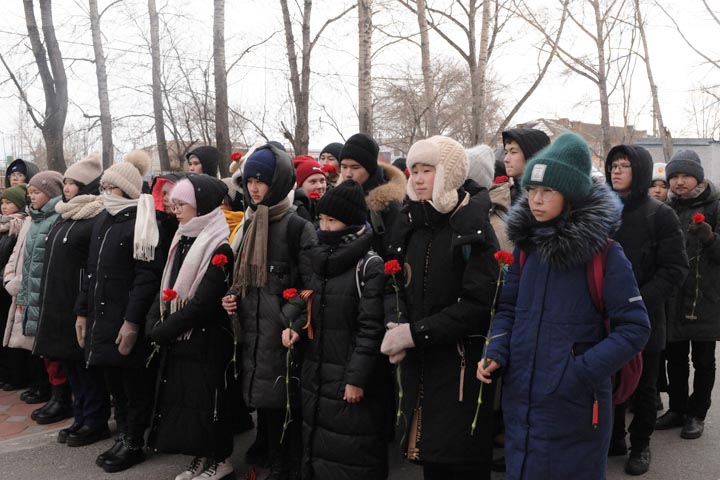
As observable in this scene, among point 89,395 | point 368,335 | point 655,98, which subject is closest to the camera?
point 368,335

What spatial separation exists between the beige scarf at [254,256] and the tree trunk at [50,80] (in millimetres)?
8916

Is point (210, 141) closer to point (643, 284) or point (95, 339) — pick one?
point (95, 339)

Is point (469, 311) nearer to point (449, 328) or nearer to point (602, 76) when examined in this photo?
point (449, 328)

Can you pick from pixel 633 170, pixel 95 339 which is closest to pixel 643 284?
pixel 633 170

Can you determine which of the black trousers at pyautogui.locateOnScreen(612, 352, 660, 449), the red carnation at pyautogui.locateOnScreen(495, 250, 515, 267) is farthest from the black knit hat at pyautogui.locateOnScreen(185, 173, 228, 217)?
the black trousers at pyautogui.locateOnScreen(612, 352, 660, 449)

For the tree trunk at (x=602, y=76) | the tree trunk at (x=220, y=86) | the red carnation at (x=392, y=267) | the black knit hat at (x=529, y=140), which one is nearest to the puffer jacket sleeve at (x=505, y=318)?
the red carnation at (x=392, y=267)

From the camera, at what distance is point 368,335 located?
342cm

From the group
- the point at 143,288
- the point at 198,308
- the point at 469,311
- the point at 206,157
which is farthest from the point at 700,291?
the point at 206,157

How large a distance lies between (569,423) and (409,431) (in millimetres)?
873

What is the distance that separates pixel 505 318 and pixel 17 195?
5.65 meters

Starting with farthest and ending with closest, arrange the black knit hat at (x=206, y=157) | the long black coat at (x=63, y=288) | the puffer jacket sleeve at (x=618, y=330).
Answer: the black knit hat at (x=206, y=157) → the long black coat at (x=63, y=288) → the puffer jacket sleeve at (x=618, y=330)

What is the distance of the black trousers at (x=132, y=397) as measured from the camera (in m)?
4.54

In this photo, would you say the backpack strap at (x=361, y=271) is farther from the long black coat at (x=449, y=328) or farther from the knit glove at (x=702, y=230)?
the knit glove at (x=702, y=230)

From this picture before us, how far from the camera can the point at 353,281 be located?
11.7 feet
